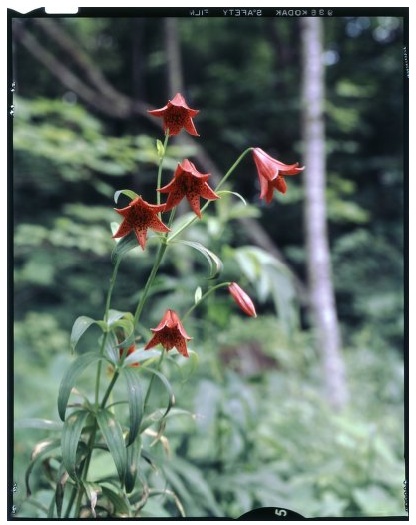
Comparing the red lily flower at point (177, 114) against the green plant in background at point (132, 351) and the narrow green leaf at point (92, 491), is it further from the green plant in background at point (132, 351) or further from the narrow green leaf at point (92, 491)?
the narrow green leaf at point (92, 491)

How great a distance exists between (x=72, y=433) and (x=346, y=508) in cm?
86

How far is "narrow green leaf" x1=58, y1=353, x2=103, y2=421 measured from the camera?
2.16ft

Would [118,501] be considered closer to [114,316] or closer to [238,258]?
[114,316]

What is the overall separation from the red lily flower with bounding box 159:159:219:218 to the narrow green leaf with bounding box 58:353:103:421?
0.21m

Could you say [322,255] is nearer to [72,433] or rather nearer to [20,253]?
[20,253]

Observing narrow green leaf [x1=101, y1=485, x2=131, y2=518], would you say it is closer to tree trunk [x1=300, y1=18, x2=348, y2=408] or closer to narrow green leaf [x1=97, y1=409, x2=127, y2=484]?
narrow green leaf [x1=97, y1=409, x2=127, y2=484]

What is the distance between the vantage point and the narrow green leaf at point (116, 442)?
670 mm

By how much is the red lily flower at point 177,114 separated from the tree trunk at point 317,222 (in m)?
1.67

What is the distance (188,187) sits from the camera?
0.63 metres

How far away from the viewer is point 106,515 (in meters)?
0.77

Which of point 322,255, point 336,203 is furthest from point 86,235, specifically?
point 336,203

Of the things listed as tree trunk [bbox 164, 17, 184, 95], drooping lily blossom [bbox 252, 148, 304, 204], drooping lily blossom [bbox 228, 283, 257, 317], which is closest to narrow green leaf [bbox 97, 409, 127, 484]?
drooping lily blossom [bbox 228, 283, 257, 317]

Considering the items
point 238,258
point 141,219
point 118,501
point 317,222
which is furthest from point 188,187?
point 317,222
